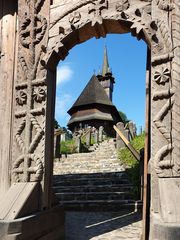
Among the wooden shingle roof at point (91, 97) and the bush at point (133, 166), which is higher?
the wooden shingle roof at point (91, 97)

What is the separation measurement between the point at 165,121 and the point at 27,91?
231 centimetres

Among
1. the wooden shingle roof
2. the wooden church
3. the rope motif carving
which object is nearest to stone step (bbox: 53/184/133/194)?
the rope motif carving

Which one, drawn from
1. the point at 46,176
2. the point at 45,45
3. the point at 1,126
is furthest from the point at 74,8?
the point at 46,176

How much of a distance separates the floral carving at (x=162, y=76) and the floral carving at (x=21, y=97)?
2.16m

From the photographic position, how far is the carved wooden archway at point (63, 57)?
3.80 m

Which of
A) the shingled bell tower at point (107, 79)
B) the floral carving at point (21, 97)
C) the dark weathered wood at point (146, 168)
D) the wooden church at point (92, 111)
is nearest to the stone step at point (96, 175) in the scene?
the dark weathered wood at point (146, 168)

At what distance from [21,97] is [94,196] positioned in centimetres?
525

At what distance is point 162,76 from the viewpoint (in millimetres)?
4008

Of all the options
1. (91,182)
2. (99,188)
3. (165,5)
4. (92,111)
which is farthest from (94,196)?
(92,111)

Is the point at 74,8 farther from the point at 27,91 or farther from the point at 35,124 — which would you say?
the point at 35,124

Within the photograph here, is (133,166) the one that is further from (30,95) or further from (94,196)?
(30,95)

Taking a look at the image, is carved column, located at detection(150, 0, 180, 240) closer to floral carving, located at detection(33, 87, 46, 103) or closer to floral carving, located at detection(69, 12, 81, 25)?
floral carving, located at detection(69, 12, 81, 25)

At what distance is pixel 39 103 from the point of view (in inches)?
192

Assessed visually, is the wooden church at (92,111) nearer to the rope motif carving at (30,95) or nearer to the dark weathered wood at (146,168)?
the rope motif carving at (30,95)
